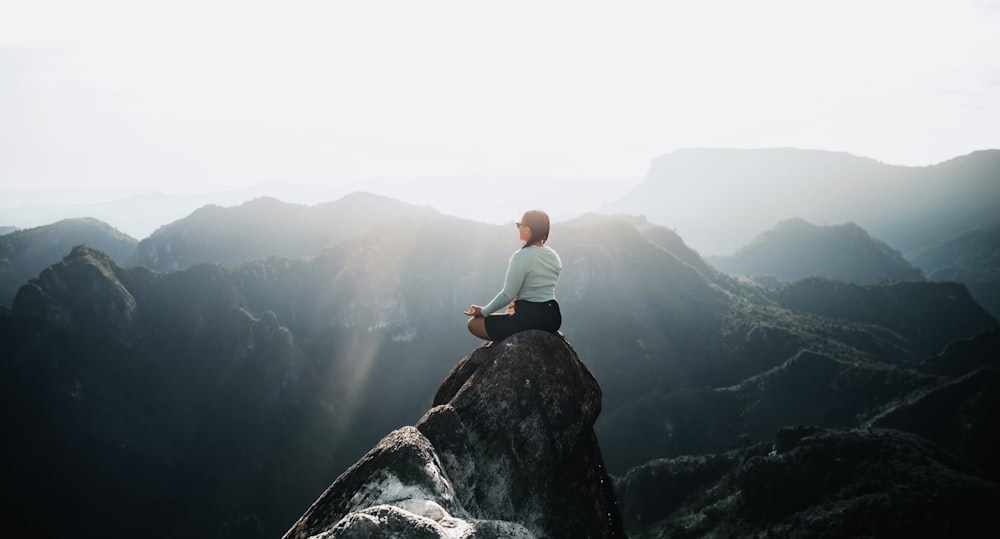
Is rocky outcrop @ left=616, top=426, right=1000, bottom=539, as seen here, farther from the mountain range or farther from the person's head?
the person's head

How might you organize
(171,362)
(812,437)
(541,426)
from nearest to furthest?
1. (541,426)
2. (812,437)
3. (171,362)

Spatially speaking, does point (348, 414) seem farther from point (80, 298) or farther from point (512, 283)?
point (512, 283)

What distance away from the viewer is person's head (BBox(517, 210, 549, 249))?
454 inches

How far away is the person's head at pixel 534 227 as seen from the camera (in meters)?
11.5

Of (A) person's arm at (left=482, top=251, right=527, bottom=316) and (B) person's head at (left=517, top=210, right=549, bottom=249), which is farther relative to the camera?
(B) person's head at (left=517, top=210, right=549, bottom=249)

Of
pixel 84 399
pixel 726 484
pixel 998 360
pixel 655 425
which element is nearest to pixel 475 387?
pixel 726 484

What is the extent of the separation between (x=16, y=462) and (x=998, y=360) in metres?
265

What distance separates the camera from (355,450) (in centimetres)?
17712

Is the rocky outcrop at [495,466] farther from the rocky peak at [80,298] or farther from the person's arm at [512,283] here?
the rocky peak at [80,298]

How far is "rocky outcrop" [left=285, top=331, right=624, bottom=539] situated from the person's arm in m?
0.89

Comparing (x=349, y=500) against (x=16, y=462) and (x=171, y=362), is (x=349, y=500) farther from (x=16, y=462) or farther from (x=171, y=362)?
(x=171, y=362)

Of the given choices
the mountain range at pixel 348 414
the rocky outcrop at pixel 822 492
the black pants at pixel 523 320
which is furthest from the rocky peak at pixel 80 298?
the black pants at pixel 523 320

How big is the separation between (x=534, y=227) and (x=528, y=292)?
1.56 meters

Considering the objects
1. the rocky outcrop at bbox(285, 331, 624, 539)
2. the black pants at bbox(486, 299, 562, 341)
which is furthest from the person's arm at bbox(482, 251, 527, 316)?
the rocky outcrop at bbox(285, 331, 624, 539)
